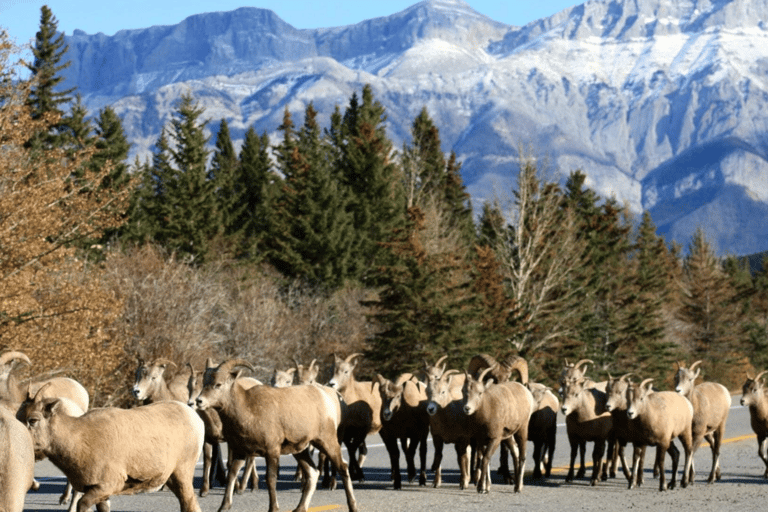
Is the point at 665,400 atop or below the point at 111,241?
below

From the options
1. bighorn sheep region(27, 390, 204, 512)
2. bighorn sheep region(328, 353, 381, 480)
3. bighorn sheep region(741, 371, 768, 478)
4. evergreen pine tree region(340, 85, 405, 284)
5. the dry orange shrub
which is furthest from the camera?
evergreen pine tree region(340, 85, 405, 284)

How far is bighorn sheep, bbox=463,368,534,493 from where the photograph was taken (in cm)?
1523

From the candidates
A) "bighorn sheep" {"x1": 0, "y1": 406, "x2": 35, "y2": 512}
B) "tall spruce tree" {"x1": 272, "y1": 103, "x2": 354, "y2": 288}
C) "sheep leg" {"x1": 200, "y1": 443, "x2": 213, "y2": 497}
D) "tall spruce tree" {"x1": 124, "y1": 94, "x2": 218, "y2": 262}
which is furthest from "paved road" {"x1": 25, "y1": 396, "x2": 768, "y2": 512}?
"tall spruce tree" {"x1": 272, "y1": 103, "x2": 354, "y2": 288}

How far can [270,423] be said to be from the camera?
41.0 ft

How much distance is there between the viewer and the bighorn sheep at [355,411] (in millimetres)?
16141

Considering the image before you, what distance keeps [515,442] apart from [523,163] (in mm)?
29100

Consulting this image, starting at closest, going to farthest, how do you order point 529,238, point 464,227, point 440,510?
point 440,510, point 529,238, point 464,227

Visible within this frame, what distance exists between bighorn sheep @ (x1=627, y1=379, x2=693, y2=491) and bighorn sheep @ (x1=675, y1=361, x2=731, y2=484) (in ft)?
2.84

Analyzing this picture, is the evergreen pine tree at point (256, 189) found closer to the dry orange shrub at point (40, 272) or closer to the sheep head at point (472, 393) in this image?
the dry orange shrub at point (40, 272)

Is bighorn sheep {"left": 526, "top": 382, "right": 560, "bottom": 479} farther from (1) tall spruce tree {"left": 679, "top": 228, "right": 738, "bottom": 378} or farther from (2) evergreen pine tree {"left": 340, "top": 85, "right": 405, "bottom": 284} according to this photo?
(1) tall spruce tree {"left": 679, "top": 228, "right": 738, "bottom": 378}

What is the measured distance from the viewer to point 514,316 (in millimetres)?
39125

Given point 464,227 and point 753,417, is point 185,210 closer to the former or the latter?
point 464,227

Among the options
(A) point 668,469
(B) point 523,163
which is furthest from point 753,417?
(B) point 523,163

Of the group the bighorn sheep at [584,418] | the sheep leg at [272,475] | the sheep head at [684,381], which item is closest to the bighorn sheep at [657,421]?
the bighorn sheep at [584,418]
